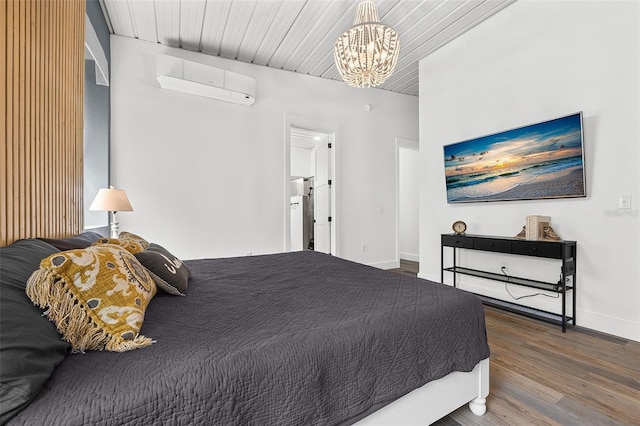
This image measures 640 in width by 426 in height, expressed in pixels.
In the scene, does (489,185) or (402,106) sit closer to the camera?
(489,185)

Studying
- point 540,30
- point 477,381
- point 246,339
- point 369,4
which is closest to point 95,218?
point 246,339

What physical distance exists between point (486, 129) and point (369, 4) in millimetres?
1901

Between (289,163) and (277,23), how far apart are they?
1.72 metres

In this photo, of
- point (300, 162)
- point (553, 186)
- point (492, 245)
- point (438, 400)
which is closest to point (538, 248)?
point (492, 245)

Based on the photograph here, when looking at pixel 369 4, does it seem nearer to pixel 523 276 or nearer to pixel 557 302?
pixel 523 276

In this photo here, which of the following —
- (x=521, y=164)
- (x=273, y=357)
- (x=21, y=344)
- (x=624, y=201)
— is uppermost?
(x=521, y=164)

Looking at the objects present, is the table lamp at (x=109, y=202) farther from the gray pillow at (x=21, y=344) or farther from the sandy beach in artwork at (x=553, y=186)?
the sandy beach in artwork at (x=553, y=186)

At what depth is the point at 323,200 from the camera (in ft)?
16.6

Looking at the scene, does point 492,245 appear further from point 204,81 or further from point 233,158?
point 204,81

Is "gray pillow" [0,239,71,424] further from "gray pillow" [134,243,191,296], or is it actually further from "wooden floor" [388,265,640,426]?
"wooden floor" [388,265,640,426]

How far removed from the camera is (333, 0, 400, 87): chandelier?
2.32 m

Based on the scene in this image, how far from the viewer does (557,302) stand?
283 centimetres

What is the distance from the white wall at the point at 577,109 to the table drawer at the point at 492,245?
34 centimetres

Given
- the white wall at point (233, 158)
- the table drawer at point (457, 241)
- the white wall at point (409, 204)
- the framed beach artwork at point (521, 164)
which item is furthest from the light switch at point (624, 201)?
the white wall at point (409, 204)
